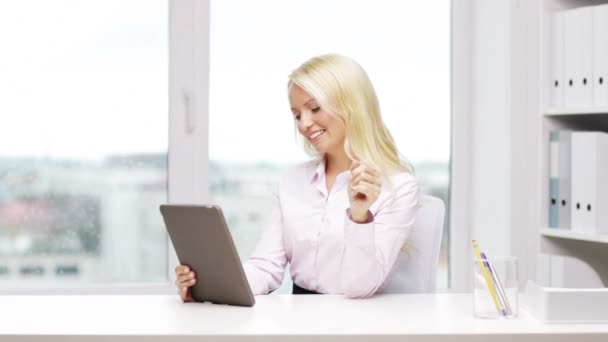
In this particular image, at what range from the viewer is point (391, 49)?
358 cm

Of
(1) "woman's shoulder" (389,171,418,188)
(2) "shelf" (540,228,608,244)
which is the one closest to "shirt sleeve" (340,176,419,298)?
(1) "woman's shoulder" (389,171,418,188)

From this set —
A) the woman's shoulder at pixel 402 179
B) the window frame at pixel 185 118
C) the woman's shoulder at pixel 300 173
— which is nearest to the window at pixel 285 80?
the window frame at pixel 185 118

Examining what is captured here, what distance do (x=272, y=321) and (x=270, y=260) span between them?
0.82 metres

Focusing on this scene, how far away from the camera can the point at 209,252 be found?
6.00 feet

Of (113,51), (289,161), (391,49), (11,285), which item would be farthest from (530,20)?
(11,285)

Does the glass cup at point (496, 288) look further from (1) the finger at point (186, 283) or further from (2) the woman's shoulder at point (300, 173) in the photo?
(2) the woman's shoulder at point (300, 173)

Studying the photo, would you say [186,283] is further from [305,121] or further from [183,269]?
[305,121]

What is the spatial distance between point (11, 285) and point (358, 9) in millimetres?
1775

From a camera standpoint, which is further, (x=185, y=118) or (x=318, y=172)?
(x=185, y=118)

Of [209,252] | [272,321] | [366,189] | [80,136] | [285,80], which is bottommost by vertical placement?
[272,321]

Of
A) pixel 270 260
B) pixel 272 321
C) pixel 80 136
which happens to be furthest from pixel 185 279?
pixel 80 136

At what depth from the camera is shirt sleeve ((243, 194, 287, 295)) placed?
2.38 metres

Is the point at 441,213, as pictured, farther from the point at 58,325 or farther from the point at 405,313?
the point at 58,325

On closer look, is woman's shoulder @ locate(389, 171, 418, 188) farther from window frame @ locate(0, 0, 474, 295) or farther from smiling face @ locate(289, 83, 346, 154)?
window frame @ locate(0, 0, 474, 295)
